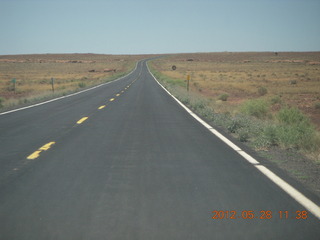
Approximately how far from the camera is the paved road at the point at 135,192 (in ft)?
11.7

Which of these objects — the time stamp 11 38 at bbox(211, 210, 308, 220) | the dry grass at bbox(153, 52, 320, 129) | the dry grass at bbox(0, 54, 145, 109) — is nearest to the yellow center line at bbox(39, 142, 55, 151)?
the time stamp 11 38 at bbox(211, 210, 308, 220)

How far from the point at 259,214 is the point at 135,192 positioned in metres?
1.61

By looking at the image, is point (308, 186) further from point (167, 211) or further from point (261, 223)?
point (167, 211)

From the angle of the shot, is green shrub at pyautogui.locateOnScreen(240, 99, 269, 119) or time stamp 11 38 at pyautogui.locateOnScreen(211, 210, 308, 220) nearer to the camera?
time stamp 11 38 at pyautogui.locateOnScreen(211, 210, 308, 220)

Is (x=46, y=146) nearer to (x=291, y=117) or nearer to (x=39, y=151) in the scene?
(x=39, y=151)

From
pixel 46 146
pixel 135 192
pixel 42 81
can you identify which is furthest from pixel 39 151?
pixel 42 81

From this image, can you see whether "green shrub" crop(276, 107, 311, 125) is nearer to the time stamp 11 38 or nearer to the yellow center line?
the yellow center line

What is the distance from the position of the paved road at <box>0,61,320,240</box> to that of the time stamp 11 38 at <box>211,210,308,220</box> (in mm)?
21

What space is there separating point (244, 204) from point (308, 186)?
1360 millimetres

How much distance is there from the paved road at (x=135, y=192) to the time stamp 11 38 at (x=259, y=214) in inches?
0.8

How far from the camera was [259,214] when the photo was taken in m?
3.98

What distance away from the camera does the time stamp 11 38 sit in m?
3.89

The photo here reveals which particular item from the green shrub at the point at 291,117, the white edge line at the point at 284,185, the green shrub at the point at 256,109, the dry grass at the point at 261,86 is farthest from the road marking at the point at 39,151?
the green shrub at the point at 256,109

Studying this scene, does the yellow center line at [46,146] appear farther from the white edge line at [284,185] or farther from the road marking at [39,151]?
the white edge line at [284,185]
